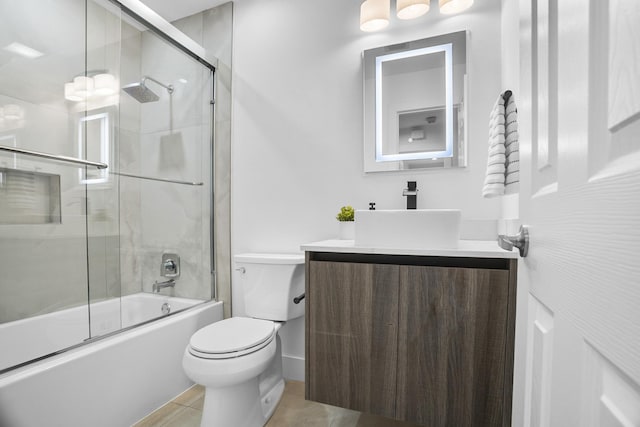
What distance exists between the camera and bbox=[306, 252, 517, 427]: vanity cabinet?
111cm

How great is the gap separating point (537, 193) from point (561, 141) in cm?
15

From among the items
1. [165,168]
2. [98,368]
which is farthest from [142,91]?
[98,368]

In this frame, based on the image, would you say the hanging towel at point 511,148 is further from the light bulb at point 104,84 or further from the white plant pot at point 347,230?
the light bulb at point 104,84

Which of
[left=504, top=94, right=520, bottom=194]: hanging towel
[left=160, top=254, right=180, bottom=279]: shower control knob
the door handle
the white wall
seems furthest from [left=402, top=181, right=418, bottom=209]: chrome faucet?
[left=160, top=254, right=180, bottom=279]: shower control knob

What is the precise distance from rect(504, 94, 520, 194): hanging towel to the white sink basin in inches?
10.8

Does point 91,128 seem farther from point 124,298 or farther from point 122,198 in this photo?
point 124,298

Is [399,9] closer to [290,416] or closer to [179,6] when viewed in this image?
[179,6]

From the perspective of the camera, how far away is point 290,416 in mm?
1592

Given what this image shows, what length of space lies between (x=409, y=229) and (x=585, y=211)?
2.98ft

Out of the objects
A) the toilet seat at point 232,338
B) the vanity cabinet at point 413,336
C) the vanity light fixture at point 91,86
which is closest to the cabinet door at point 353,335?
the vanity cabinet at point 413,336

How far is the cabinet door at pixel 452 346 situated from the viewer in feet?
3.62

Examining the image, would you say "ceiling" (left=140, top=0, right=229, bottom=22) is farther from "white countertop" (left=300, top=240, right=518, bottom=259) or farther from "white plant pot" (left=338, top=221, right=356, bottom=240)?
"white countertop" (left=300, top=240, right=518, bottom=259)

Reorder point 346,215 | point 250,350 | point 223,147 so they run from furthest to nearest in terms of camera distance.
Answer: point 223,147 < point 346,215 < point 250,350

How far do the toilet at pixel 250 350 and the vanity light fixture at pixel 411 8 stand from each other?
1405 millimetres
